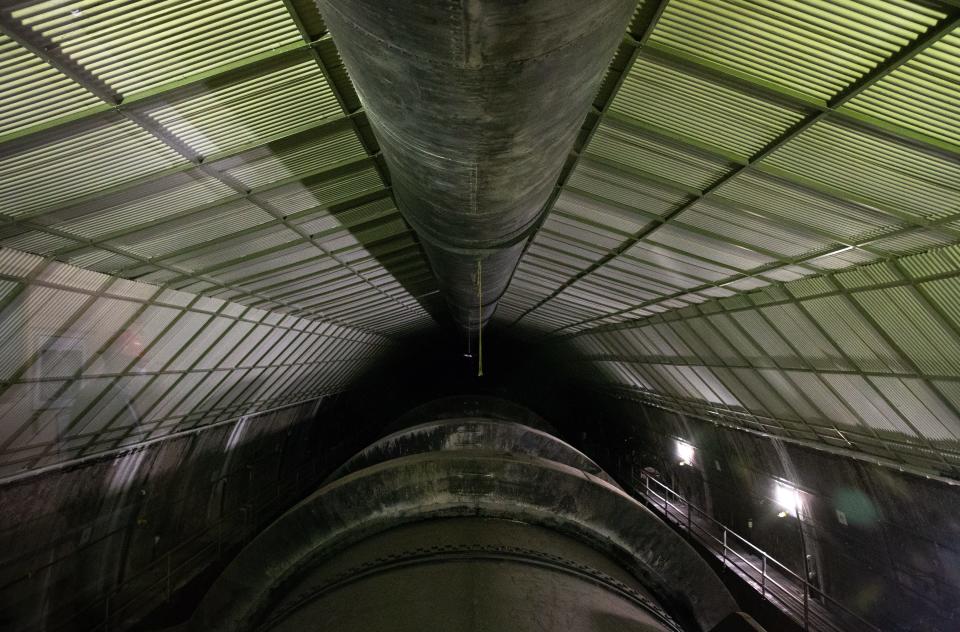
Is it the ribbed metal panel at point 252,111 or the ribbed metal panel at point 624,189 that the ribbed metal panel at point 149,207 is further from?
the ribbed metal panel at point 624,189

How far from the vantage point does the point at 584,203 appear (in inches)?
330

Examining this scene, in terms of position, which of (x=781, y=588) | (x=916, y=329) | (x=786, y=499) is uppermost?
(x=916, y=329)

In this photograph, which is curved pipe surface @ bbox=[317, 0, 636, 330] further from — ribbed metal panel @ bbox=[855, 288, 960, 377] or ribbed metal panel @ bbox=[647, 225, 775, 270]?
ribbed metal panel @ bbox=[855, 288, 960, 377]

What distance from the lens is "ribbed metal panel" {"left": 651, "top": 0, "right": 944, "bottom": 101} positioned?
12.7ft

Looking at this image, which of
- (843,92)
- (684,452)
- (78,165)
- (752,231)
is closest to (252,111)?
(78,165)

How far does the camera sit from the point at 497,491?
424 centimetres

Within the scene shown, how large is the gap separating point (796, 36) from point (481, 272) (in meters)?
4.66

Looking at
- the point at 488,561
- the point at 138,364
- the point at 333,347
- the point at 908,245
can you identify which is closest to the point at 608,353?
the point at 333,347

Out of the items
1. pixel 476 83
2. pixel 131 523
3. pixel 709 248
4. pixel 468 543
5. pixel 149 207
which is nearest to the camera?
pixel 476 83

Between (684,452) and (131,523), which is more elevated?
(684,452)

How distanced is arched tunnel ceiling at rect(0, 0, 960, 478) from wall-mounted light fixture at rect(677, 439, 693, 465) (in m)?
6.15

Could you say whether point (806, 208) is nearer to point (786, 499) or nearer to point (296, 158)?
point (296, 158)

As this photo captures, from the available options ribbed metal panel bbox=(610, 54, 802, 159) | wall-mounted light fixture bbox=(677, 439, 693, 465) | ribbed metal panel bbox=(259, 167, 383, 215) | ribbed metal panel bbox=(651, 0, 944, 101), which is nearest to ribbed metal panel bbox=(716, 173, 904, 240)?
ribbed metal panel bbox=(610, 54, 802, 159)

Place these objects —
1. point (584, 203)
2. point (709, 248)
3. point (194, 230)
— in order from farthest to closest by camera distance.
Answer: point (584, 203), point (709, 248), point (194, 230)
